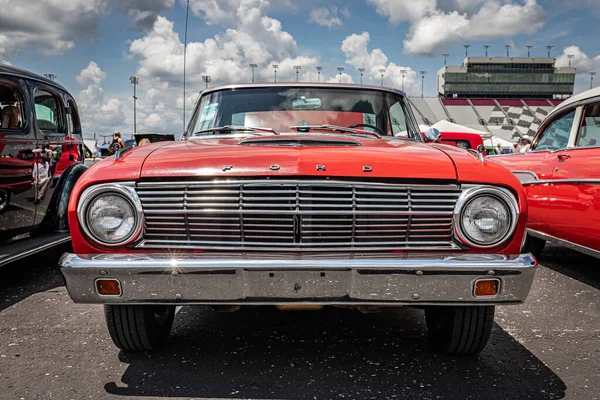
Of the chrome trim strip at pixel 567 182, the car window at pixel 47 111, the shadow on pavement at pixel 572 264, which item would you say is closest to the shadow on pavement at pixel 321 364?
the chrome trim strip at pixel 567 182

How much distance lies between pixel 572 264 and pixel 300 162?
4.45 meters

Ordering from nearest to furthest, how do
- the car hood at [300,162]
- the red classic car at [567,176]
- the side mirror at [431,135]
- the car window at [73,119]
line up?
the car hood at [300,162], the side mirror at [431,135], the red classic car at [567,176], the car window at [73,119]

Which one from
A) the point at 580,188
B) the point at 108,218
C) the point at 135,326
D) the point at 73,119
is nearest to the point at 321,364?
the point at 135,326

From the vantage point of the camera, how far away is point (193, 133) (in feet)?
12.7

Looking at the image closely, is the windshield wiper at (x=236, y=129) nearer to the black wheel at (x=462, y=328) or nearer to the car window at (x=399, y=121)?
the car window at (x=399, y=121)

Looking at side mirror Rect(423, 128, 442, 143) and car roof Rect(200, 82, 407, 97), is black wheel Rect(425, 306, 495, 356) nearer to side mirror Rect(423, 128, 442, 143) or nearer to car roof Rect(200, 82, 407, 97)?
side mirror Rect(423, 128, 442, 143)

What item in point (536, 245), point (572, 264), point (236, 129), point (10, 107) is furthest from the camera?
point (536, 245)

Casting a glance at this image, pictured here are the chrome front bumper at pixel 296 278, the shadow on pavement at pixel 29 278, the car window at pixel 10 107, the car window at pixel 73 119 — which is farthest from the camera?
the car window at pixel 73 119

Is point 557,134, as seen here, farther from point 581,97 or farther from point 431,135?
point 431,135

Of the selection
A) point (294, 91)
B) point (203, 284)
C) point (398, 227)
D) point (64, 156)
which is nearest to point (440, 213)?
point (398, 227)

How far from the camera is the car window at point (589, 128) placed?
4722 mm

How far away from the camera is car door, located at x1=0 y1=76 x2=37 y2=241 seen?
176 inches

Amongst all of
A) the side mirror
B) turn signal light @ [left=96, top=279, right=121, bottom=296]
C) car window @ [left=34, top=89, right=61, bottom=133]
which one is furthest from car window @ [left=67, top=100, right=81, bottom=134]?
turn signal light @ [left=96, top=279, right=121, bottom=296]

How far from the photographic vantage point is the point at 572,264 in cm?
580
